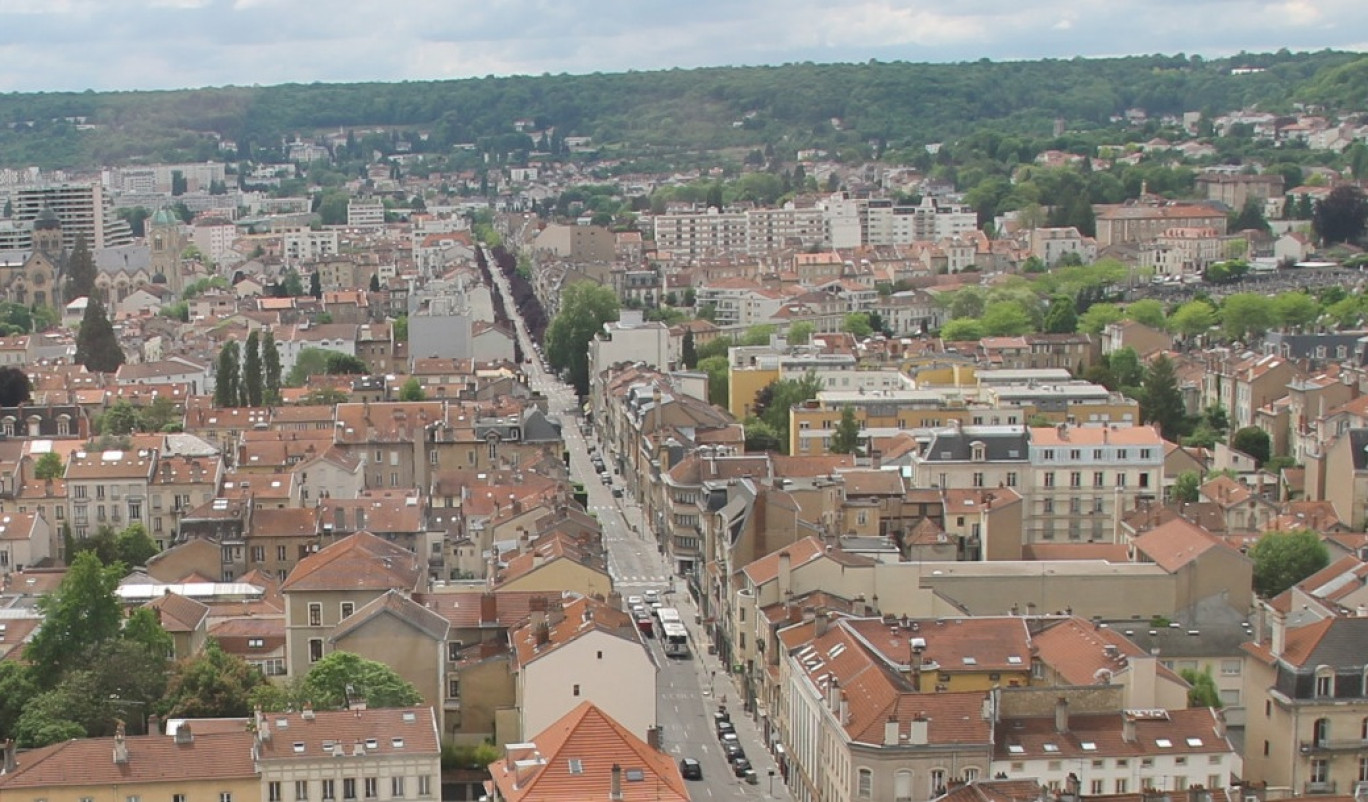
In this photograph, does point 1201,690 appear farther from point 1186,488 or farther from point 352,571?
point 1186,488

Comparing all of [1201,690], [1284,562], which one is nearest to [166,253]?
[1284,562]

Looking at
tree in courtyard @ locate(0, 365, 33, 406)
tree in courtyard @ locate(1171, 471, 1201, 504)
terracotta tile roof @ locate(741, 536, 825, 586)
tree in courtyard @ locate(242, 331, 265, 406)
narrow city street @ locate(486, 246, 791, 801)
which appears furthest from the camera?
tree in courtyard @ locate(242, 331, 265, 406)

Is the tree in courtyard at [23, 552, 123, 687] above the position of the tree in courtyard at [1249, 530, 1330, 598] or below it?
above

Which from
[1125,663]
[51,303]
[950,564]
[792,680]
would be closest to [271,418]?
[950,564]

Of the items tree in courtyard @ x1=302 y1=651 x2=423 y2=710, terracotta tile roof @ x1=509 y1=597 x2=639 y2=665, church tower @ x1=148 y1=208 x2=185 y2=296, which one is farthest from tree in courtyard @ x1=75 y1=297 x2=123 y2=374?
tree in courtyard @ x1=302 y1=651 x2=423 y2=710

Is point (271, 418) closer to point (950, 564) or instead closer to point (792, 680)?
point (950, 564)

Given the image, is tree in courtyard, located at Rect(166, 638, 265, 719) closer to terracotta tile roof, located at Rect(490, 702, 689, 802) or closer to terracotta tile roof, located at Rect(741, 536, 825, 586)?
terracotta tile roof, located at Rect(490, 702, 689, 802)

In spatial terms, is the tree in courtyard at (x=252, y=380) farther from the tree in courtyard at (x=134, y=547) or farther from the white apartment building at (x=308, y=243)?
the white apartment building at (x=308, y=243)
